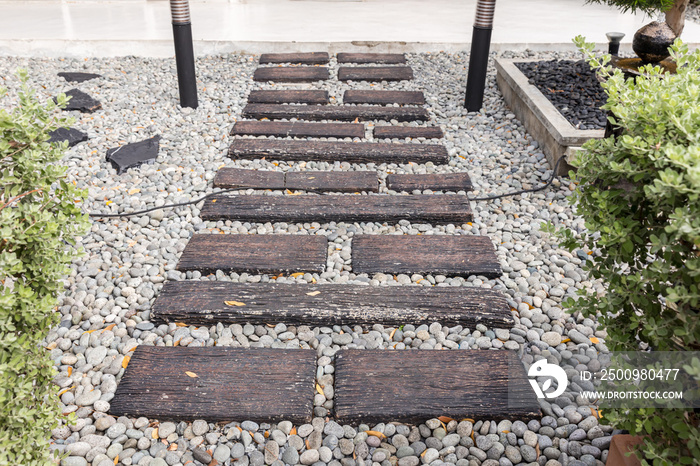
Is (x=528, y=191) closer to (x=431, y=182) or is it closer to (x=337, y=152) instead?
(x=431, y=182)

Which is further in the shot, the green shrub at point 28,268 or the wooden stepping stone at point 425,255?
the wooden stepping stone at point 425,255

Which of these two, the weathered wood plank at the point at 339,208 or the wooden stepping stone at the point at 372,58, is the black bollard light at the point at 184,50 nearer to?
the weathered wood plank at the point at 339,208

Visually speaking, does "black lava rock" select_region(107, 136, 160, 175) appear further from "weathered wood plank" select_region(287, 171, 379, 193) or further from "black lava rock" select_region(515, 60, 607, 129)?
"black lava rock" select_region(515, 60, 607, 129)

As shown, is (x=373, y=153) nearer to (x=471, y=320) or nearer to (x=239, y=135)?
(x=239, y=135)

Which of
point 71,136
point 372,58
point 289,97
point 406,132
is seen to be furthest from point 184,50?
point 372,58

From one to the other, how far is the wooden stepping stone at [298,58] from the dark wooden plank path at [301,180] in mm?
2500

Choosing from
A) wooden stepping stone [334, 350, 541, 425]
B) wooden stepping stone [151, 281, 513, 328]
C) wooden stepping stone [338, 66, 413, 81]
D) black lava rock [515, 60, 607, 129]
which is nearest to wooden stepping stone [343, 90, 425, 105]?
wooden stepping stone [338, 66, 413, 81]

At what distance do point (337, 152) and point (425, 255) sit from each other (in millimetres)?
1286

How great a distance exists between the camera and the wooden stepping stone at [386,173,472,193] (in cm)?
318

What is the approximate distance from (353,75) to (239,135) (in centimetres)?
163

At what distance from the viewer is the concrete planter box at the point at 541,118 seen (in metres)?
3.22

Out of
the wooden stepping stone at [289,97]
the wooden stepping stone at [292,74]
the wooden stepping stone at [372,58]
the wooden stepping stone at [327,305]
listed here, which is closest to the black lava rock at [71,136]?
the wooden stepping stone at [289,97]

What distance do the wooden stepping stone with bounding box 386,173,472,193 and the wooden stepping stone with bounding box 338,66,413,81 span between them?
6.70 ft

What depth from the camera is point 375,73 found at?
16.9 feet
